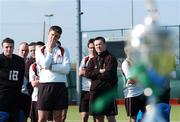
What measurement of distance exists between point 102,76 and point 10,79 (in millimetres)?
1429

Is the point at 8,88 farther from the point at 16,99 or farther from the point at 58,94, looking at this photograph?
the point at 58,94

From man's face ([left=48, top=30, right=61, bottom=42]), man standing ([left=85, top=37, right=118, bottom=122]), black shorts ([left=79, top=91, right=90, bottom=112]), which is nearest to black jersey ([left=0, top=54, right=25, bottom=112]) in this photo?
man's face ([left=48, top=30, right=61, bottom=42])

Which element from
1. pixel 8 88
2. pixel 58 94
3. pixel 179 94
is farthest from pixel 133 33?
pixel 179 94

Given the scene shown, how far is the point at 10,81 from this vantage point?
290 inches

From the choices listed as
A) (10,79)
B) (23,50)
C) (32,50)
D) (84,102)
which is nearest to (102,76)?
(10,79)

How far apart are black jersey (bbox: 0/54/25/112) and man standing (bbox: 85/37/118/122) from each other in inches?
44.6

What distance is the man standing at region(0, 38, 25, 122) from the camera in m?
7.34

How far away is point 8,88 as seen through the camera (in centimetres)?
736

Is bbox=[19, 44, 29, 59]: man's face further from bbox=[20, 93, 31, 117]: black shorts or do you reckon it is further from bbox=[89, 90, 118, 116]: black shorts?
bbox=[89, 90, 118, 116]: black shorts

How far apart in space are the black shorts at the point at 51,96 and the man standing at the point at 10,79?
0.57 m

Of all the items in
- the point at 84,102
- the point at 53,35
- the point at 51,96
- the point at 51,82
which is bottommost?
the point at 84,102

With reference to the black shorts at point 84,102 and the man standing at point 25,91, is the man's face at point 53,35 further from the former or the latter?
the black shorts at point 84,102

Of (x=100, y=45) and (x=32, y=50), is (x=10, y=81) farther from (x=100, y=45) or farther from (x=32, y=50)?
(x=32, y=50)

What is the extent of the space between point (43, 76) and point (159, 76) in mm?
4693
